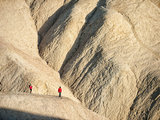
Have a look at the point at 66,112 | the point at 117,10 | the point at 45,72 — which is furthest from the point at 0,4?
the point at 66,112

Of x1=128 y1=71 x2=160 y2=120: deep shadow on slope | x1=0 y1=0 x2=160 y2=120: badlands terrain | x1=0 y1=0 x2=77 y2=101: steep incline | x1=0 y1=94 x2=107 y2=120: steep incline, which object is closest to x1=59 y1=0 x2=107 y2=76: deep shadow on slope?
x1=0 y1=0 x2=160 y2=120: badlands terrain

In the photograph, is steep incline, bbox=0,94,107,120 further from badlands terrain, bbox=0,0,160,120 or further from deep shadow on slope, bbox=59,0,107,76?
deep shadow on slope, bbox=59,0,107,76

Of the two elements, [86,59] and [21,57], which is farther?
[86,59]

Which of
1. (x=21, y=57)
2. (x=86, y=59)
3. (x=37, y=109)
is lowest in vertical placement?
(x=21, y=57)

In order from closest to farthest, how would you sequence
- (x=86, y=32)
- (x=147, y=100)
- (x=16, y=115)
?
1. (x=16, y=115)
2. (x=147, y=100)
3. (x=86, y=32)

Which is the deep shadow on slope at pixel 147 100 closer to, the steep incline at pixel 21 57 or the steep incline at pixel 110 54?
the steep incline at pixel 110 54

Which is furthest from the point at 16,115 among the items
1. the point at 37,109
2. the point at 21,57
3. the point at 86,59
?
the point at 86,59

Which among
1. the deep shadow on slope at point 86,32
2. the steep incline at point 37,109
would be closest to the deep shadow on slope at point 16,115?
the steep incline at point 37,109

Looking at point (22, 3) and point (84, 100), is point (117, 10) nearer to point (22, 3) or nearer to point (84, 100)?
point (84, 100)

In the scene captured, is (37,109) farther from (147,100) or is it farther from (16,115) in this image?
(147,100)

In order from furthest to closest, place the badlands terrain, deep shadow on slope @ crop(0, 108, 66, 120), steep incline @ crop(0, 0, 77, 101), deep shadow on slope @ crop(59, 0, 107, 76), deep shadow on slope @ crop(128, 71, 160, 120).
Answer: deep shadow on slope @ crop(59, 0, 107, 76), steep incline @ crop(0, 0, 77, 101), the badlands terrain, deep shadow on slope @ crop(128, 71, 160, 120), deep shadow on slope @ crop(0, 108, 66, 120)

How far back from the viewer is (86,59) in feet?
71.5

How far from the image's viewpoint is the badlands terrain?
17.6m

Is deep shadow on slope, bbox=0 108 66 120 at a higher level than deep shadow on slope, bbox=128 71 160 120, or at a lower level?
higher
